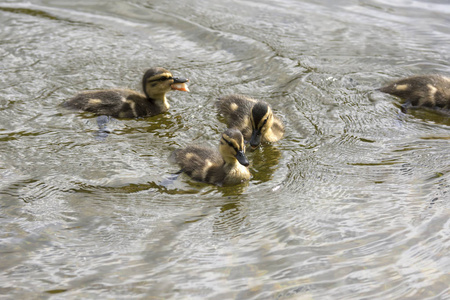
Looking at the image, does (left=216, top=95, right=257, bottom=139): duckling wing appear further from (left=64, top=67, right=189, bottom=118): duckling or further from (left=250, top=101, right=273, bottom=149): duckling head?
(left=64, top=67, right=189, bottom=118): duckling

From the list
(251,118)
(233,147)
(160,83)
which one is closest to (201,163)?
(233,147)

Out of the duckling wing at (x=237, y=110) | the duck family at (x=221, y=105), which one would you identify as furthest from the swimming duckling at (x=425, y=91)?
the duckling wing at (x=237, y=110)

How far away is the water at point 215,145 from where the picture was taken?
10.6 ft

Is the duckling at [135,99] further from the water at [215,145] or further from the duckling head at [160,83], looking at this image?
the water at [215,145]

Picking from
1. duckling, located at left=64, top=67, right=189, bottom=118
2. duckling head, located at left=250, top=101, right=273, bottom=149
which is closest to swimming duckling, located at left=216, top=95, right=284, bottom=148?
duckling head, located at left=250, top=101, right=273, bottom=149

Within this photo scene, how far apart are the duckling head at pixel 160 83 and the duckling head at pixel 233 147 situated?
126 cm

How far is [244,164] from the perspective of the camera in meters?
4.10

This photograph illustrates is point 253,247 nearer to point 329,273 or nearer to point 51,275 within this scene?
point 329,273

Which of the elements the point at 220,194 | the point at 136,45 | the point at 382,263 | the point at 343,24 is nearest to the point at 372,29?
the point at 343,24

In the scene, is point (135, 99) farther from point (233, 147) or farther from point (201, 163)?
point (233, 147)

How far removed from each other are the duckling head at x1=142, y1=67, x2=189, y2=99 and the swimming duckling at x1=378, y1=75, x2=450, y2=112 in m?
1.87

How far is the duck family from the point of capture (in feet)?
14.6

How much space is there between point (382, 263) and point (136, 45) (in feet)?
13.4

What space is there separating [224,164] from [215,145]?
0.56 metres
